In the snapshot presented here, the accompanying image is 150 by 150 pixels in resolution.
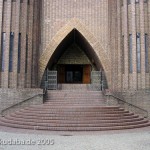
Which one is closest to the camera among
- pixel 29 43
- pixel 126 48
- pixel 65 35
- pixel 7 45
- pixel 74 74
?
pixel 7 45

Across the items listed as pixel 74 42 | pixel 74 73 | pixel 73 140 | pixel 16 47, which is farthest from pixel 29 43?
pixel 73 140

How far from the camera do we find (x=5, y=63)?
1459 cm

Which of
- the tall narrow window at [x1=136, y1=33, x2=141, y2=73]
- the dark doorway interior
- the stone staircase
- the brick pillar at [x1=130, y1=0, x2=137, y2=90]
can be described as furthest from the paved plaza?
the dark doorway interior

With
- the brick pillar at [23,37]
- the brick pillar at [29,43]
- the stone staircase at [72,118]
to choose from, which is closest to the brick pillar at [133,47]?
the stone staircase at [72,118]

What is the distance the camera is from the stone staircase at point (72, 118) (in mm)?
10062

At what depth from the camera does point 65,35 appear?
57.5 ft

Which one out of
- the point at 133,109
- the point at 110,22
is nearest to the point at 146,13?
the point at 110,22

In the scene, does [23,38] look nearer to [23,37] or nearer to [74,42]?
[23,37]

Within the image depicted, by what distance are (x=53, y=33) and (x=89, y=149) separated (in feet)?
39.8

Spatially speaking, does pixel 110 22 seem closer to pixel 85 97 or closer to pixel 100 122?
pixel 85 97

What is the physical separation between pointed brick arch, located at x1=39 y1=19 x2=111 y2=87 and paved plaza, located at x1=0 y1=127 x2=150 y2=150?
322 inches

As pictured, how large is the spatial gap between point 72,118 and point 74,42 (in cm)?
1034

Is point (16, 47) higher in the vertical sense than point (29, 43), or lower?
lower

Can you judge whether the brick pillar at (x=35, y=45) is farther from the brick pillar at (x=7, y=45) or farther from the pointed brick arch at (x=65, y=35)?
the brick pillar at (x=7, y=45)
